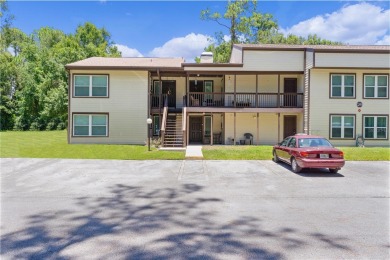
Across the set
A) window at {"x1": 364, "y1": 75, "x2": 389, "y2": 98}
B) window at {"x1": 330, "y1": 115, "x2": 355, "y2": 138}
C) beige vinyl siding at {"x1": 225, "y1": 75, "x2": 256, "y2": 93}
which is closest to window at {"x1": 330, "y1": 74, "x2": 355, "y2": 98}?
window at {"x1": 364, "y1": 75, "x2": 389, "y2": 98}

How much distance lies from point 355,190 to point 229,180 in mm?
3987

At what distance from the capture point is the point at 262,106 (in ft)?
73.5

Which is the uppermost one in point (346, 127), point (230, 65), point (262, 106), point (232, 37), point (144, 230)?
point (232, 37)

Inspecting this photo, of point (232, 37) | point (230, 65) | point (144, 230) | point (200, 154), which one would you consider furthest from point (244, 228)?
point (232, 37)

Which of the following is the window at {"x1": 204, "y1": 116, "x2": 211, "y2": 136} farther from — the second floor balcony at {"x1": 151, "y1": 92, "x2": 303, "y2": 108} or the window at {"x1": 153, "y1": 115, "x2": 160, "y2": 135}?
the window at {"x1": 153, "y1": 115, "x2": 160, "y2": 135}

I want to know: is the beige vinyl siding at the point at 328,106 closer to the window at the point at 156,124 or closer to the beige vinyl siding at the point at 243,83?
the beige vinyl siding at the point at 243,83

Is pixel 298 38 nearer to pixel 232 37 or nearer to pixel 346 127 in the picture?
pixel 232 37

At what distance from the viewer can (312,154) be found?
10.9 meters

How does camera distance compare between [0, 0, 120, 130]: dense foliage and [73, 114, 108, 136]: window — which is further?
[0, 0, 120, 130]: dense foliage

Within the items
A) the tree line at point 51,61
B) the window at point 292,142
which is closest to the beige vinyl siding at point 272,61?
the window at point 292,142

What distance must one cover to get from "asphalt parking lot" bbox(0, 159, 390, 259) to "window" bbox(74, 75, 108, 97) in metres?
10.8

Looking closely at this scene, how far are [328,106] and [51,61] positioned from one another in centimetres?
3321

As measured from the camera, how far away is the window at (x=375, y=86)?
21.3 metres

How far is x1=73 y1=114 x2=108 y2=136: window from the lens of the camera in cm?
2150
